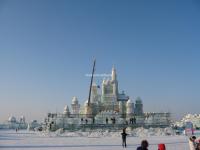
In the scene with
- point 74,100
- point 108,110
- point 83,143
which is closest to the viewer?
point 83,143

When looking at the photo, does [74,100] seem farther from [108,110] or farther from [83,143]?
[83,143]

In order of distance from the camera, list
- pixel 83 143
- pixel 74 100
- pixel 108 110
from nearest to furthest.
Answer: pixel 83 143 → pixel 108 110 → pixel 74 100

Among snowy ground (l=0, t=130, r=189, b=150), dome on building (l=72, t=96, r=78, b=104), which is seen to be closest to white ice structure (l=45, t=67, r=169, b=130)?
dome on building (l=72, t=96, r=78, b=104)

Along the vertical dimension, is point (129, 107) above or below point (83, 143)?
above

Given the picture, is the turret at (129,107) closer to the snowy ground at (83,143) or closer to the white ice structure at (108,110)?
the white ice structure at (108,110)

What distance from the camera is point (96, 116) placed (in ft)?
267

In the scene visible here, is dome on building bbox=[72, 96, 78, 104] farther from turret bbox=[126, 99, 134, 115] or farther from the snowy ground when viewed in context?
the snowy ground

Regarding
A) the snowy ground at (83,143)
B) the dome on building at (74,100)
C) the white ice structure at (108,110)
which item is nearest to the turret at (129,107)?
the white ice structure at (108,110)

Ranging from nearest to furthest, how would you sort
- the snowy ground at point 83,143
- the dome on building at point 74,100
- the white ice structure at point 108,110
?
the snowy ground at point 83,143
the white ice structure at point 108,110
the dome on building at point 74,100

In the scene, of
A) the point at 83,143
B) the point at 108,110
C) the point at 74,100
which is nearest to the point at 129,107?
the point at 108,110

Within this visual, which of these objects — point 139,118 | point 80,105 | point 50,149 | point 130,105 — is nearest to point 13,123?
point 80,105

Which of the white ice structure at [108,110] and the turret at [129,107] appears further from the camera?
A: the turret at [129,107]

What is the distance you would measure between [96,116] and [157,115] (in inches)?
573

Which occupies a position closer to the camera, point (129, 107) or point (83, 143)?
point (83, 143)
